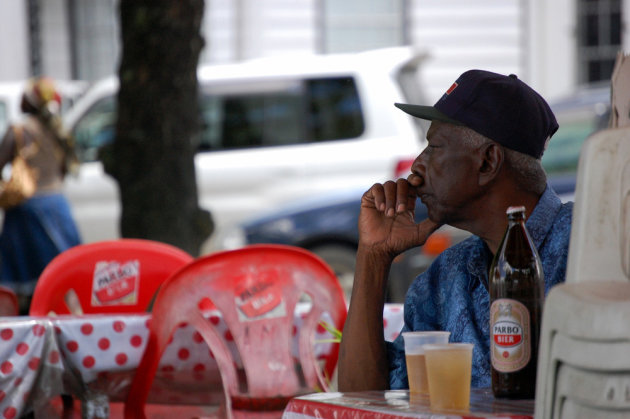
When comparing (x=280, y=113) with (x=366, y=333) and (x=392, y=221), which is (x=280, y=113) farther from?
(x=366, y=333)

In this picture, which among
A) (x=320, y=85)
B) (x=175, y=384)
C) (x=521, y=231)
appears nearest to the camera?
(x=521, y=231)

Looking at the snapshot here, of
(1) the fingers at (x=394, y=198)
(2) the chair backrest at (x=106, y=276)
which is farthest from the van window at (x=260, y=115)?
(1) the fingers at (x=394, y=198)

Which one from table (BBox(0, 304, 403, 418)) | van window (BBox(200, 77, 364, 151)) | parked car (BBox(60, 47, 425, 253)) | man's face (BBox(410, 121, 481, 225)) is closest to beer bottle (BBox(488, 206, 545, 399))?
man's face (BBox(410, 121, 481, 225))

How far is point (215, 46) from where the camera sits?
14.1 meters

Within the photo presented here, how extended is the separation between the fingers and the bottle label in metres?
0.66

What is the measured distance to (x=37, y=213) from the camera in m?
7.26

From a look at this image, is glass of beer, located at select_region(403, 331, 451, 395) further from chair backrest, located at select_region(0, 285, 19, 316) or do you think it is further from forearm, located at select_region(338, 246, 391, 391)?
chair backrest, located at select_region(0, 285, 19, 316)

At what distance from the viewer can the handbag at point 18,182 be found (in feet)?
23.2

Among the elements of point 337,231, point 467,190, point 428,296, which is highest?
point 467,190

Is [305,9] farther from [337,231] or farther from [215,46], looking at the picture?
[337,231]

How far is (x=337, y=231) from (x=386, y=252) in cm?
498

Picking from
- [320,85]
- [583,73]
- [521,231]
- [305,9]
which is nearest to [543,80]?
[583,73]

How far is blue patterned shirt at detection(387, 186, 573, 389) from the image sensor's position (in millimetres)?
2502

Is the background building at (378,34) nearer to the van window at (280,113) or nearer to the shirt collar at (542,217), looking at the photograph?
the van window at (280,113)
